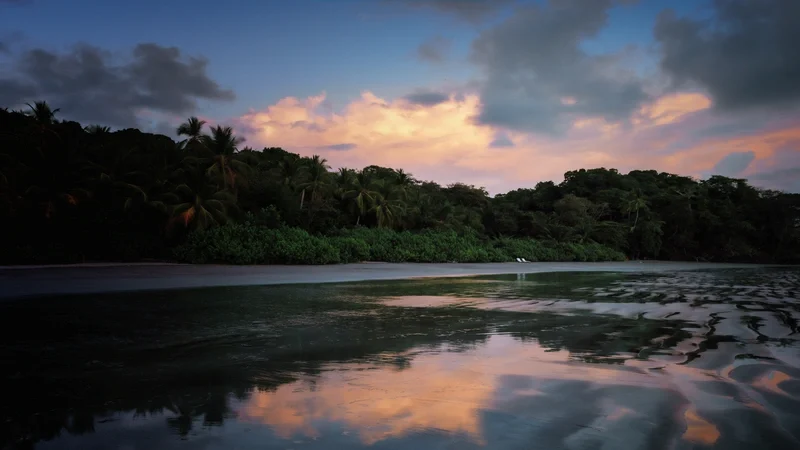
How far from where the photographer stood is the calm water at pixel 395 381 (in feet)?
10.2

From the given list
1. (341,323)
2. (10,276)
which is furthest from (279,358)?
(10,276)

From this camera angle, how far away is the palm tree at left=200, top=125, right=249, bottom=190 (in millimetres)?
33250

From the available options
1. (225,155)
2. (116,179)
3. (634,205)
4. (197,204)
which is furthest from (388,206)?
(634,205)

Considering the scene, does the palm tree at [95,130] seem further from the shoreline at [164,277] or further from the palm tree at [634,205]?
the palm tree at [634,205]

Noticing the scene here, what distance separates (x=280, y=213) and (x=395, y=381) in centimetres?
3070

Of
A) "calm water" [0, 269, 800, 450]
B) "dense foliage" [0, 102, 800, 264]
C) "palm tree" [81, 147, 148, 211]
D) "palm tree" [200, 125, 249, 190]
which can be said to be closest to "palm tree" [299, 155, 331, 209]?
"dense foliage" [0, 102, 800, 264]

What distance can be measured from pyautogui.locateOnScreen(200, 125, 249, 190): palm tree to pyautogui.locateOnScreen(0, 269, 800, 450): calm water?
25.4 metres

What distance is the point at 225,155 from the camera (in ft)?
111

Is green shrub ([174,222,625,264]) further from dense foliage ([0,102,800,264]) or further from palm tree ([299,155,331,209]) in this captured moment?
palm tree ([299,155,331,209])

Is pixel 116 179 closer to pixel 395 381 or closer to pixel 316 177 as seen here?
pixel 316 177

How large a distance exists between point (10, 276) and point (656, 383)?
17.9m

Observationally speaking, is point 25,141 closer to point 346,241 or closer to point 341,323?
point 346,241

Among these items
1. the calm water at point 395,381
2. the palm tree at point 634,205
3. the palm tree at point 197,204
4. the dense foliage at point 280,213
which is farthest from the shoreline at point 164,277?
the palm tree at point 634,205

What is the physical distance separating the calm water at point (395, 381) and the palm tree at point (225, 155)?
83.5ft
